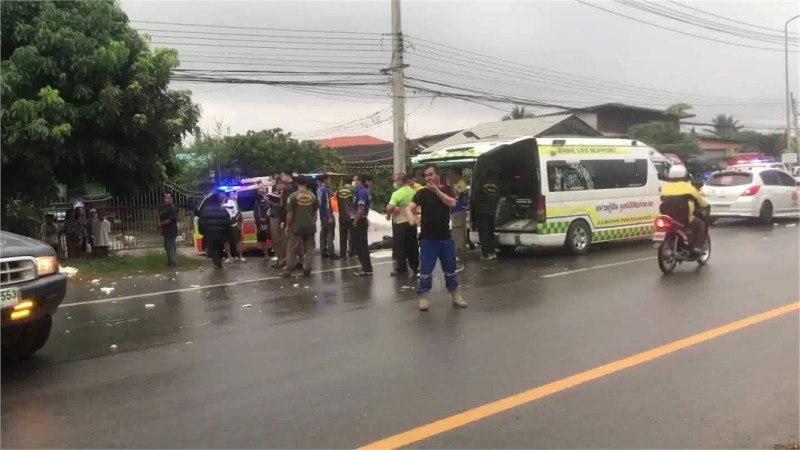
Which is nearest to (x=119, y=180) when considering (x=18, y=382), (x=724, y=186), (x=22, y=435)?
(x=18, y=382)

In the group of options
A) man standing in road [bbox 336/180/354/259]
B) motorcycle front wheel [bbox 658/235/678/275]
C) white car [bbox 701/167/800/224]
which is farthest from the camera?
white car [bbox 701/167/800/224]

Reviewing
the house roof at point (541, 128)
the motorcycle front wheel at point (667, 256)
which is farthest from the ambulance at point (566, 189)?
the house roof at point (541, 128)

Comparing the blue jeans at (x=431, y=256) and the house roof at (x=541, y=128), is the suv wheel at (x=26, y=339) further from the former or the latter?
the house roof at (x=541, y=128)

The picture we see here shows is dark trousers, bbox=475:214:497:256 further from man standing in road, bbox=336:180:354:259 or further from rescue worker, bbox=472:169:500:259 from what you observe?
man standing in road, bbox=336:180:354:259

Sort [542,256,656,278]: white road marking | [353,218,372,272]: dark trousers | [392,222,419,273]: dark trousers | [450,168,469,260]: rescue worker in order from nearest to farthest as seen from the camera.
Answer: [542,256,656,278]: white road marking → [392,222,419,273]: dark trousers → [353,218,372,272]: dark trousers → [450,168,469,260]: rescue worker

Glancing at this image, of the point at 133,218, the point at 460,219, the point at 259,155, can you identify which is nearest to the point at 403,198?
the point at 460,219

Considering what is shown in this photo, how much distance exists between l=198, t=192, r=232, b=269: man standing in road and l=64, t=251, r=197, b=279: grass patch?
0.61m

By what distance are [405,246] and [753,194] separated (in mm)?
11214

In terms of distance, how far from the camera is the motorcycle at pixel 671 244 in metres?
10.4

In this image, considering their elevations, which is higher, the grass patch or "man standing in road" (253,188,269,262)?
"man standing in road" (253,188,269,262)

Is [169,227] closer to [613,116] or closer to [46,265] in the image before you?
[46,265]

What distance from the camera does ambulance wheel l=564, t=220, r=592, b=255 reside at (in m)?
13.5

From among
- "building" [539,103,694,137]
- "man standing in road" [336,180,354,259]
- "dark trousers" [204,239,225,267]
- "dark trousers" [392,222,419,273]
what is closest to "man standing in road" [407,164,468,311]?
"dark trousers" [392,222,419,273]

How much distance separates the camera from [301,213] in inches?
458
